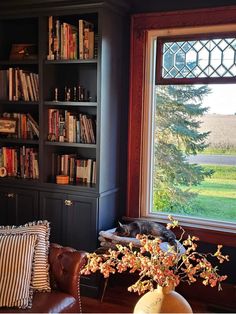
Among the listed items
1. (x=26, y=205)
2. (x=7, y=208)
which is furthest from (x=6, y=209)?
(x=26, y=205)

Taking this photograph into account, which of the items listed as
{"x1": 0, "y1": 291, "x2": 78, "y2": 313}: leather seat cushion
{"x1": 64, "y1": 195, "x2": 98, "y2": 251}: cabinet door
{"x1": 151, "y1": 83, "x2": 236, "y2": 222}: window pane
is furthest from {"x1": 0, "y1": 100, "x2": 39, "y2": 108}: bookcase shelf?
{"x1": 0, "y1": 291, "x2": 78, "y2": 313}: leather seat cushion

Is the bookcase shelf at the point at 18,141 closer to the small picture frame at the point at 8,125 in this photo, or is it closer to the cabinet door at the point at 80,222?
the small picture frame at the point at 8,125

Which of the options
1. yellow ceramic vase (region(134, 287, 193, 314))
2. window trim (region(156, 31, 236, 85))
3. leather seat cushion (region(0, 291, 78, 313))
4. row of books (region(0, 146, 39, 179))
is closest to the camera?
yellow ceramic vase (region(134, 287, 193, 314))

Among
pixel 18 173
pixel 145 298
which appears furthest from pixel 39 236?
pixel 18 173

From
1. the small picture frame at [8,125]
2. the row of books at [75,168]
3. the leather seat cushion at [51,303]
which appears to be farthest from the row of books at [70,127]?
the leather seat cushion at [51,303]

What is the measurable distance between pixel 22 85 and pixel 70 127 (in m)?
0.60

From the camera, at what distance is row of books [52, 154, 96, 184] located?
370 cm

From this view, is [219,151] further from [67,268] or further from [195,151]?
[67,268]

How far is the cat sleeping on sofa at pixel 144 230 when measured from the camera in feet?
11.1

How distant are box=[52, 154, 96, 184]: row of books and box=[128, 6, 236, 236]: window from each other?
35 cm

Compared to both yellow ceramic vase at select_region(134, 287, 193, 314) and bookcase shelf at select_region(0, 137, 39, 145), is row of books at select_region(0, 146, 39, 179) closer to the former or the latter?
bookcase shelf at select_region(0, 137, 39, 145)

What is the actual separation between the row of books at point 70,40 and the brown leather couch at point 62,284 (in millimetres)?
1693

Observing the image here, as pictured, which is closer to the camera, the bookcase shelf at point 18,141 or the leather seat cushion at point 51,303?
the leather seat cushion at point 51,303

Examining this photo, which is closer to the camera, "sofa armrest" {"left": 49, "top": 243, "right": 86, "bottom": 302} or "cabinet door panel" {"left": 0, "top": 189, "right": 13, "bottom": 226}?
"sofa armrest" {"left": 49, "top": 243, "right": 86, "bottom": 302}
